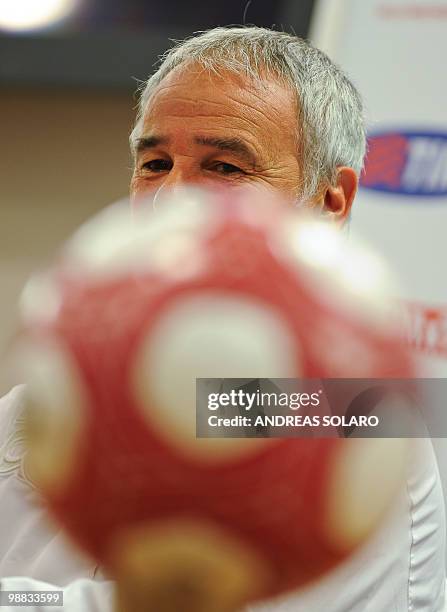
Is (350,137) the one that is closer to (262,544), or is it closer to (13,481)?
(13,481)

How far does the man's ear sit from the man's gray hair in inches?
0.5

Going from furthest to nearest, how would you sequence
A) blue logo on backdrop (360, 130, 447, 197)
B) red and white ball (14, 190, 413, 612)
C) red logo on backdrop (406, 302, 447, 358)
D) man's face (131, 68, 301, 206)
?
blue logo on backdrop (360, 130, 447, 197)
red logo on backdrop (406, 302, 447, 358)
man's face (131, 68, 301, 206)
red and white ball (14, 190, 413, 612)

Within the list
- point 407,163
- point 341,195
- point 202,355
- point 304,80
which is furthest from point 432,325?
point 202,355

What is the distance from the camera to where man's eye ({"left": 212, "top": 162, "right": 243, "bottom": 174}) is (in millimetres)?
1001

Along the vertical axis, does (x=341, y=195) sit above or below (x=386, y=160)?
below

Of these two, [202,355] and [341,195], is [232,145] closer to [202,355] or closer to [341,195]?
[341,195]

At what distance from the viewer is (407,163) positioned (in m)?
1.86

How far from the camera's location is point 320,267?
1.56 feet

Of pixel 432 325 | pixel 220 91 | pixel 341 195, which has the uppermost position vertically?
pixel 220 91

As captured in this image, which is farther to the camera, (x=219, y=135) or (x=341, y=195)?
(x=341, y=195)

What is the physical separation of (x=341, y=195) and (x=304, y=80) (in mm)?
154

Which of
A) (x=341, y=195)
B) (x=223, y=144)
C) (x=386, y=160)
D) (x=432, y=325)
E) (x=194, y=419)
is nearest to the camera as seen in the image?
(x=194, y=419)

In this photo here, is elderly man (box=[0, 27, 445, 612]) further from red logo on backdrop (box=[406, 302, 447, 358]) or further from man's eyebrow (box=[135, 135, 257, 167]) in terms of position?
red logo on backdrop (box=[406, 302, 447, 358])

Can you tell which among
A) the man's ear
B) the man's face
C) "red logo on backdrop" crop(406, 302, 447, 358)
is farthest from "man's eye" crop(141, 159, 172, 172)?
"red logo on backdrop" crop(406, 302, 447, 358)
